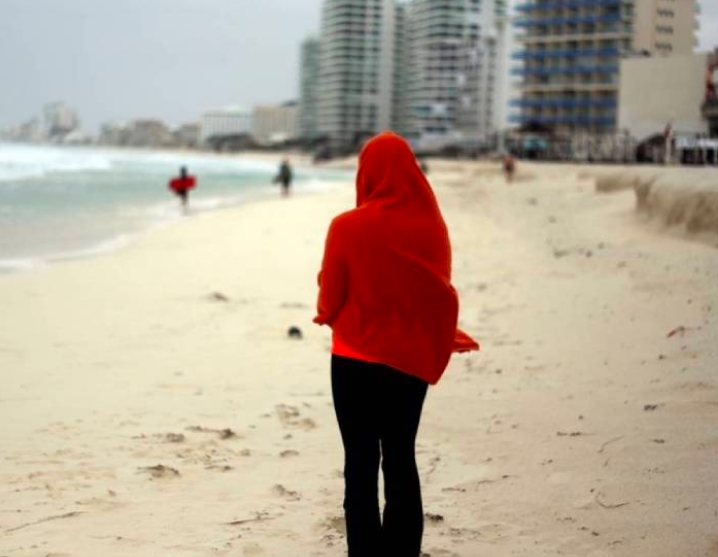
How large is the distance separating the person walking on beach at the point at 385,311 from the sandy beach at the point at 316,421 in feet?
2.06

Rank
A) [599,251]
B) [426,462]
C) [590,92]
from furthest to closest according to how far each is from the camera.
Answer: [590,92] < [599,251] < [426,462]

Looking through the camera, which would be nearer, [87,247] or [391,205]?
[391,205]

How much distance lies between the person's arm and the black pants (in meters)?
0.15

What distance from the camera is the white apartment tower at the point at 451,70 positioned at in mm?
130125

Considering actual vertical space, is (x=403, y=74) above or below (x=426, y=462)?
above

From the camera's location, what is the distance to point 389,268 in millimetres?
2553

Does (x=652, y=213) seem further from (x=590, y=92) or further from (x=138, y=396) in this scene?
(x=590, y=92)

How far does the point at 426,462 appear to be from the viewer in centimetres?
405

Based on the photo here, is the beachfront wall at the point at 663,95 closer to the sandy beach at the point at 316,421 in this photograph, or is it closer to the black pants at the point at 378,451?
the sandy beach at the point at 316,421

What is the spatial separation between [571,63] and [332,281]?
7655 centimetres

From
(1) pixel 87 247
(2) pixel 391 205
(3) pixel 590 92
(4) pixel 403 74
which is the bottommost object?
(1) pixel 87 247

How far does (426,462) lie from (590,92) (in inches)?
2898

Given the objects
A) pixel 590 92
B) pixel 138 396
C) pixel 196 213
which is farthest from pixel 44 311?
pixel 590 92

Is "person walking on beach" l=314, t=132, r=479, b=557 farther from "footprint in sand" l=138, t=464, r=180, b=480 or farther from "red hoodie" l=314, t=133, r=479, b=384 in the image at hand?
"footprint in sand" l=138, t=464, r=180, b=480
